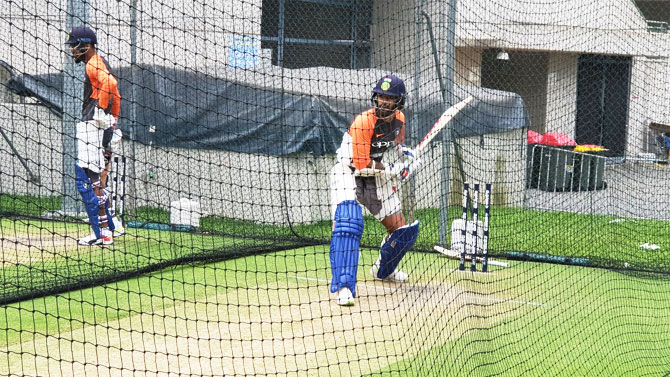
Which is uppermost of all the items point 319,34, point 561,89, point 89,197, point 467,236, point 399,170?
point 319,34

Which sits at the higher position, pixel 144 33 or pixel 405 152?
pixel 144 33

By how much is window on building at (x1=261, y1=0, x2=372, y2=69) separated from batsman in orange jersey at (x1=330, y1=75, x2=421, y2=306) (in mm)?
3857

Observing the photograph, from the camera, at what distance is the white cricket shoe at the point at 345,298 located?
6.82 metres

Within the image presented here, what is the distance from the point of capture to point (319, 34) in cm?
1247

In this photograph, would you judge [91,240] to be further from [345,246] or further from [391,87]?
[391,87]

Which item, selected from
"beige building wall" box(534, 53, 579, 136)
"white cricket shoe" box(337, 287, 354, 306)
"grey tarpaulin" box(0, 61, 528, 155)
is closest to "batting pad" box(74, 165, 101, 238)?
"grey tarpaulin" box(0, 61, 528, 155)

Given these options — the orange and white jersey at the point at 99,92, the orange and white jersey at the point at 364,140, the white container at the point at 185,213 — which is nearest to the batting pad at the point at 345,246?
the orange and white jersey at the point at 364,140

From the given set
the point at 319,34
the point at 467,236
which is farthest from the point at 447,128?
the point at 319,34

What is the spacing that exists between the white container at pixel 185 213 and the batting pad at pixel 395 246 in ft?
10.1

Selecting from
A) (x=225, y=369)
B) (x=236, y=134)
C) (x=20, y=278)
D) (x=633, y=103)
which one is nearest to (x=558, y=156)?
(x=633, y=103)

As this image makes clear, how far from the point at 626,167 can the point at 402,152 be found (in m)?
7.74

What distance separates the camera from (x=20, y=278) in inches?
295

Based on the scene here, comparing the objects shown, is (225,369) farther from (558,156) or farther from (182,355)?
(558,156)

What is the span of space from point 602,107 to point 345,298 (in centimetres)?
1521
